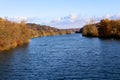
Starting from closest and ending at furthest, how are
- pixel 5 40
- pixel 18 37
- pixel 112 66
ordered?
pixel 112 66 < pixel 5 40 < pixel 18 37

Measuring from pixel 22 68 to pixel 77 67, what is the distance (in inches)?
437

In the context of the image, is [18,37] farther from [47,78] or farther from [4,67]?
[47,78]

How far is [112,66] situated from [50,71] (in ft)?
41.4

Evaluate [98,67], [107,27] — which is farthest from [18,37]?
[98,67]

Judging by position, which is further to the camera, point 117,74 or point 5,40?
point 5,40

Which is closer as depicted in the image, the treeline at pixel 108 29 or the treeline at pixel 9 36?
the treeline at pixel 9 36

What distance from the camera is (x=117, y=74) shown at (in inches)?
1777

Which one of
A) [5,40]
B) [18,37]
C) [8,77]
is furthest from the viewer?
[18,37]

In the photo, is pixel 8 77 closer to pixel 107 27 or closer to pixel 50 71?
pixel 50 71

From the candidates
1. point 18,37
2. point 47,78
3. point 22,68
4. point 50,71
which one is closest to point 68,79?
point 47,78

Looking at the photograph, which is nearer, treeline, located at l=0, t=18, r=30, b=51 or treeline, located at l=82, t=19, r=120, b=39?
treeline, located at l=0, t=18, r=30, b=51

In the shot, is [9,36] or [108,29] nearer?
[9,36]

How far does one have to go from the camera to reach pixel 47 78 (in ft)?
143

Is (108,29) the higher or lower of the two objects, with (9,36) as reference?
higher
